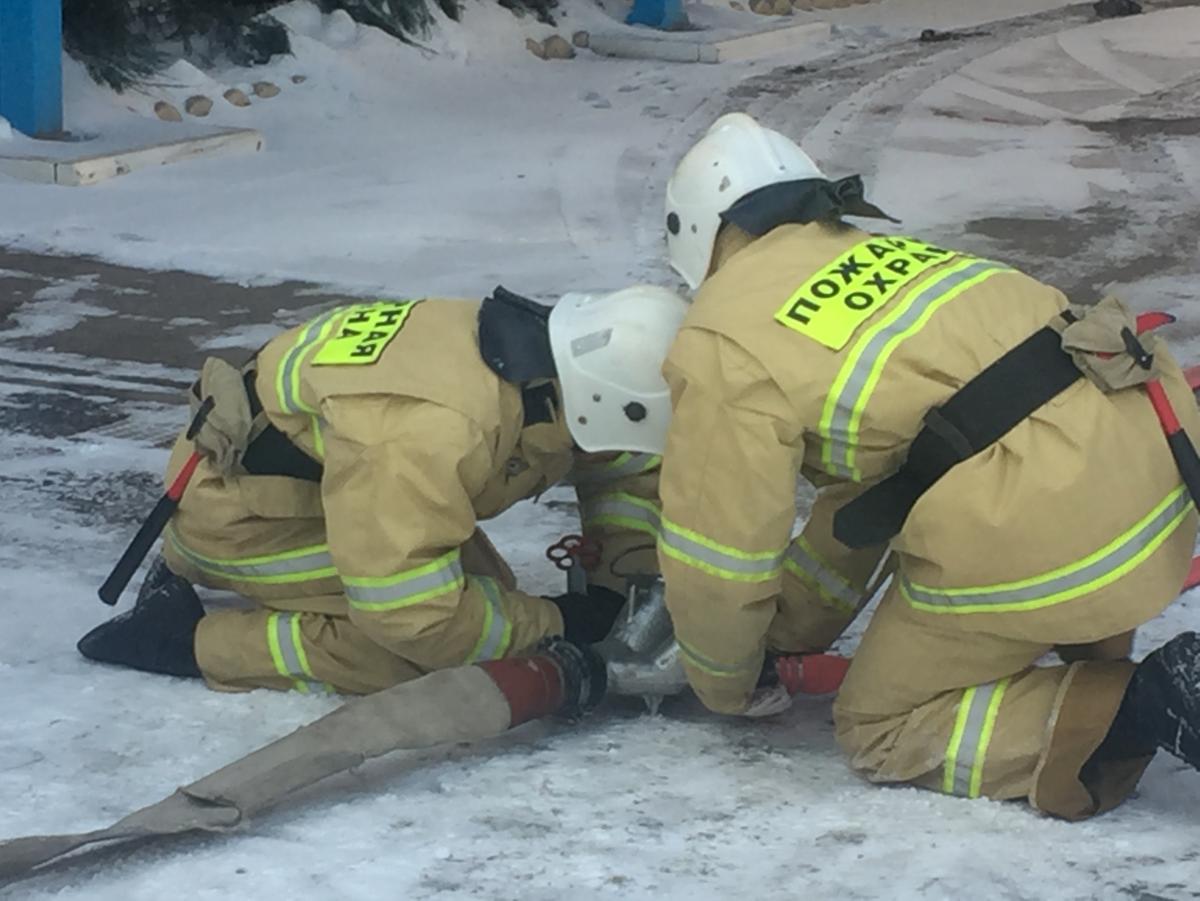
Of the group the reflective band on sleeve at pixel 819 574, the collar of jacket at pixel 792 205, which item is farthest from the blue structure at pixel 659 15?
the collar of jacket at pixel 792 205

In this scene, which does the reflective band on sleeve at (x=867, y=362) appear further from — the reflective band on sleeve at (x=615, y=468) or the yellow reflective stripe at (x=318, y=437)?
the yellow reflective stripe at (x=318, y=437)

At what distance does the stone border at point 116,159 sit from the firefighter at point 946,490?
5422 mm

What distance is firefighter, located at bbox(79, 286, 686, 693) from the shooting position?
2.92 m

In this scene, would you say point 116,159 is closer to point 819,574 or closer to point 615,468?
point 615,468

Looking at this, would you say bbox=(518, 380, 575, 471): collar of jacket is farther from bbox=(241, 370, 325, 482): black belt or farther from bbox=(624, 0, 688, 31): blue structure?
bbox=(624, 0, 688, 31): blue structure

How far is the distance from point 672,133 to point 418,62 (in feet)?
6.52

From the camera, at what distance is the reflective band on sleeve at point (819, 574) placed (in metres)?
3.17

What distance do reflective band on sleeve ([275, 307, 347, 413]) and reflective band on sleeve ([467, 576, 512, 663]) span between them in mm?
443

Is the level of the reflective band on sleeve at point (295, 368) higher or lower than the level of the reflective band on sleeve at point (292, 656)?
higher

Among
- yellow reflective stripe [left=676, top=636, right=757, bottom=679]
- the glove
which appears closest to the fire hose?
the glove

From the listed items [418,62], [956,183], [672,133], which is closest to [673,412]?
[956,183]

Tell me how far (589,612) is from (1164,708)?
115 cm

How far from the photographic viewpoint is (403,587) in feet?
9.62

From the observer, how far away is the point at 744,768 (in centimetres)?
292
